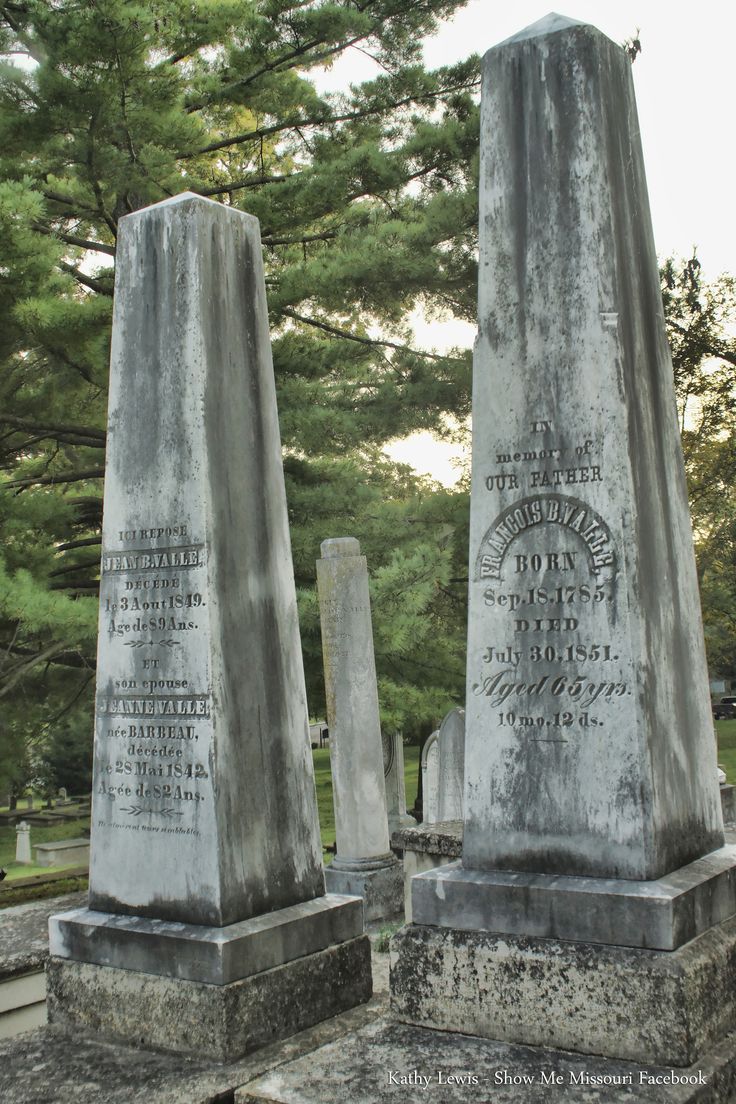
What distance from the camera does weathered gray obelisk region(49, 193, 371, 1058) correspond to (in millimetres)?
3945

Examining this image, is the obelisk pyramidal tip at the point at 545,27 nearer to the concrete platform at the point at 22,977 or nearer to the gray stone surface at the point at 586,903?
the gray stone surface at the point at 586,903

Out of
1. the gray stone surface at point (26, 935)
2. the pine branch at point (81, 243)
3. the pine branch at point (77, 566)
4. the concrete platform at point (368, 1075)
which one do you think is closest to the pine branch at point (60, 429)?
the pine branch at point (77, 566)

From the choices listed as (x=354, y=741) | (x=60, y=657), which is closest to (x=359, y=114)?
(x=60, y=657)

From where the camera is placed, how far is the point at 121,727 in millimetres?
4285

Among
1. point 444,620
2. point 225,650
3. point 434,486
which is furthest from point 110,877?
point 434,486

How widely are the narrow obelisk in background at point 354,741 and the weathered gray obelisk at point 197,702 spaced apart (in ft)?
12.6

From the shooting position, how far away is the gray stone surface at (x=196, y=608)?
13.2 feet

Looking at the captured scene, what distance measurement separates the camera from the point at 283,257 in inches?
663

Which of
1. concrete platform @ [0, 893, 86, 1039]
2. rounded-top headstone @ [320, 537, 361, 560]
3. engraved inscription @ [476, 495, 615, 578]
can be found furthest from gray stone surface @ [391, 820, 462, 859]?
engraved inscription @ [476, 495, 615, 578]

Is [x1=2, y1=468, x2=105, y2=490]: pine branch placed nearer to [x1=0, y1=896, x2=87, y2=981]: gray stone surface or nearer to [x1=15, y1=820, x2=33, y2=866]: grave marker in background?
[x1=0, y1=896, x2=87, y2=981]: gray stone surface

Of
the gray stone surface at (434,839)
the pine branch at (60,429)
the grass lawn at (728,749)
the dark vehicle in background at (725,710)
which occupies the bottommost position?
the grass lawn at (728,749)

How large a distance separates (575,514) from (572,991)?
1432 mm

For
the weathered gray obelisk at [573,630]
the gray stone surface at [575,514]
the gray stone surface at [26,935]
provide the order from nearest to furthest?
the weathered gray obelisk at [573,630] < the gray stone surface at [575,514] < the gray stone surface at [26,935]

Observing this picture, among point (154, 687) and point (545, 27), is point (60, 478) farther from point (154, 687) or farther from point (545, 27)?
point (545, 27)
